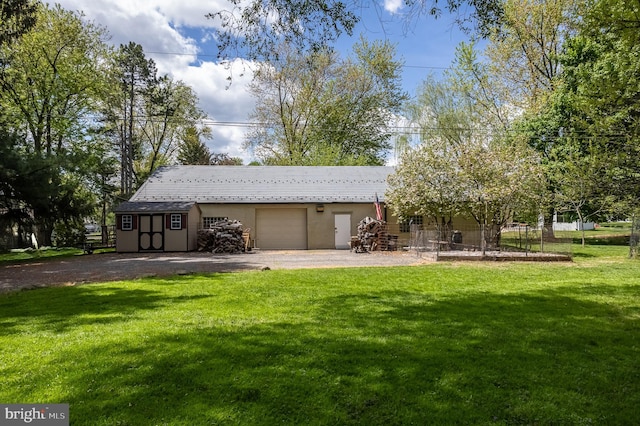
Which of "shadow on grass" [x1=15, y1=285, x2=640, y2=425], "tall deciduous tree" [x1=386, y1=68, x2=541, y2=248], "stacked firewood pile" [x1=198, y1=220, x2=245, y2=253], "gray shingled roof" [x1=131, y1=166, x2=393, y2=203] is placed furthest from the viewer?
"gray shingled roof" [x1=131, y1=166, x2=393, y2=203]

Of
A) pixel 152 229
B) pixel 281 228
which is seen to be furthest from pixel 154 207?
pixel 281 228

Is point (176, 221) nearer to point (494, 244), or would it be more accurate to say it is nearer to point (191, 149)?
point (494, 244)

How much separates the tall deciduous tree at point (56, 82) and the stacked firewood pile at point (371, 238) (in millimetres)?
13449

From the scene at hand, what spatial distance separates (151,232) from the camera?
20656 mm

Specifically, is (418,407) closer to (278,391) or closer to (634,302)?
(278,391)

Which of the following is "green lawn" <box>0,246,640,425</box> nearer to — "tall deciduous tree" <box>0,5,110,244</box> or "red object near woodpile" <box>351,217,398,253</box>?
"red object near woodpile" <box>351,217,398,253</box>

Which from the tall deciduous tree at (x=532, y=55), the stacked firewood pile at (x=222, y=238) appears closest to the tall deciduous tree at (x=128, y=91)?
the stacked firewood pile at (x=222, y=238)

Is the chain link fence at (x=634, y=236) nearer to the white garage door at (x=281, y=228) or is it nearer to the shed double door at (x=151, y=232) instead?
the white garage door at (x=281, y=228)

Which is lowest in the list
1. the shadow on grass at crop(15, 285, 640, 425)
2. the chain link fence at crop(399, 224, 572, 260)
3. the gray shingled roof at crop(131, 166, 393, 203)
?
the shadow on grass at crop(15, 285, 640, 425)

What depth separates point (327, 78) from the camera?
35250 mm

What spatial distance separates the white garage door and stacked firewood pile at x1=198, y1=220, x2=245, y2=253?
214cm

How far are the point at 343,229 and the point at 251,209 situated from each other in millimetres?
5140

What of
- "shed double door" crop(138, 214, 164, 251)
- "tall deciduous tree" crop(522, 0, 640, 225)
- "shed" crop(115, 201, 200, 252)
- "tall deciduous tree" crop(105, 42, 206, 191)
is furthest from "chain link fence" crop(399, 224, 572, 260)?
"tall deciduous tree" crop(105, 42, 206, 191)

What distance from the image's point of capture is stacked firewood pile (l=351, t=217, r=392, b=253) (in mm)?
20375
